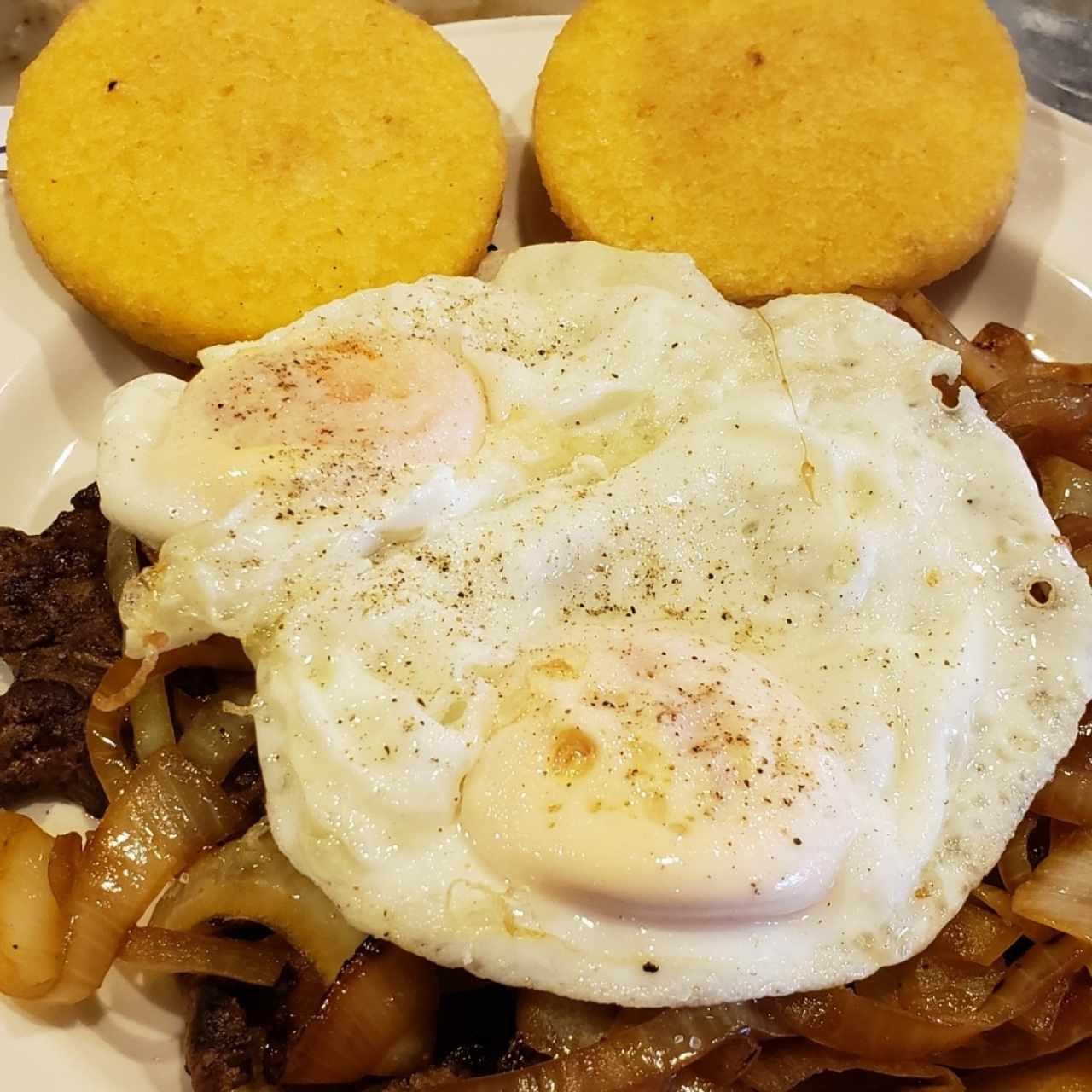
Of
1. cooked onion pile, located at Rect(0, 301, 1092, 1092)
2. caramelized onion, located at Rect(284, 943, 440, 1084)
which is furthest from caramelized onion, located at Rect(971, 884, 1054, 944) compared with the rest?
caramelized onion, located at Rect(284, 943, 440, 1084)

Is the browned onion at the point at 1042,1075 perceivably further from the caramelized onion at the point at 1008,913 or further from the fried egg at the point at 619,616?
the fried egg at the point at 619,616

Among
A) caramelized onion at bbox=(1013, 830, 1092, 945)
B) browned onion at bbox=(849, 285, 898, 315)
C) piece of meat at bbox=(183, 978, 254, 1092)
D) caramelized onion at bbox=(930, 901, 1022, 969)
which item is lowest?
piece of meat at bbox=(183, 978, 254, 1092)

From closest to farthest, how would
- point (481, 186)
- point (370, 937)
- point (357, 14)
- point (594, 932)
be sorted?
point (594, 932)
point (370, 937)
point (481, 186)
point (357, 14)

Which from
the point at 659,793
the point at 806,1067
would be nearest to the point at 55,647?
the point at 659,793

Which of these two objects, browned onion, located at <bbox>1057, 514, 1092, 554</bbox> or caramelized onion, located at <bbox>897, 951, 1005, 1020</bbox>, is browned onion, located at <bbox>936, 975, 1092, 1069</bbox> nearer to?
caramelized onion, located at <bbox>897, 951, 1005, 1020</bbox>

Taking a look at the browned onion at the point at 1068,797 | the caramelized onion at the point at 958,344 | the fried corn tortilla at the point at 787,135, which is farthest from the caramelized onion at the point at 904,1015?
the fried corn tortilla at the point at 787,135

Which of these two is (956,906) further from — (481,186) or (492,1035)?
(481,186)

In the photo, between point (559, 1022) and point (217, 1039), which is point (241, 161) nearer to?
point (217, 1039)

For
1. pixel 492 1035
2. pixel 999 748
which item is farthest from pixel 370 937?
pixel 999 748
